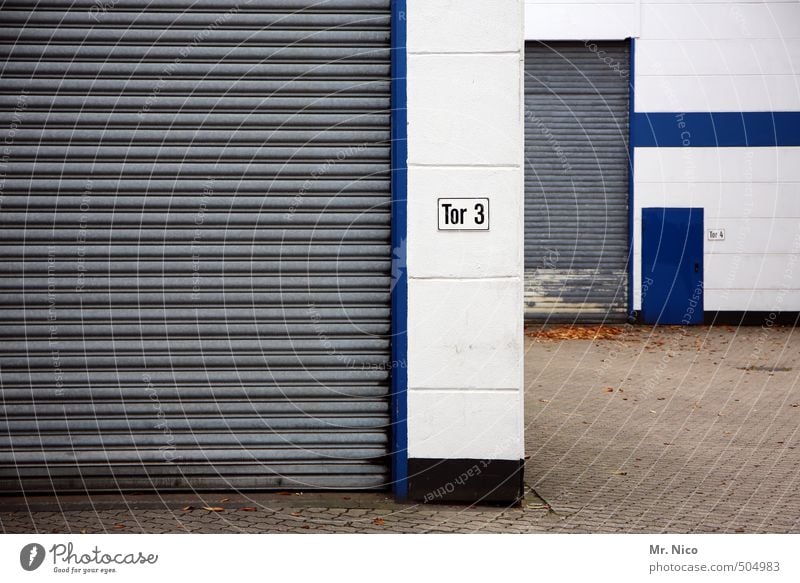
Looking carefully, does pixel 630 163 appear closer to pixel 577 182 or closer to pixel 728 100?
pixel 577 182

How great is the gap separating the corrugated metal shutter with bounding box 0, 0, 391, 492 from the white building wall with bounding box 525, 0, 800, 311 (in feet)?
45.9

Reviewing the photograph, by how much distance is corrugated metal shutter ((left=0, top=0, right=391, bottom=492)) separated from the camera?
640cm

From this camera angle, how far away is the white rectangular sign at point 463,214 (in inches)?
244

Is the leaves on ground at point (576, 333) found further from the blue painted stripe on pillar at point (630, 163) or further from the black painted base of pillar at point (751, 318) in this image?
the black painted base of pillar at point (751, 318)

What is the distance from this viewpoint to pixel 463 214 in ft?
20.3

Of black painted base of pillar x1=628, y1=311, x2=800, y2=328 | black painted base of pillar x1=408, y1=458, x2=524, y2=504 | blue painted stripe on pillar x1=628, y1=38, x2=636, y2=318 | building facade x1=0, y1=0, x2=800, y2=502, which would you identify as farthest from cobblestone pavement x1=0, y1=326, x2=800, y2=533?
blue painted stripe on pillar x1=628, y1=38, x2=636, y2=318

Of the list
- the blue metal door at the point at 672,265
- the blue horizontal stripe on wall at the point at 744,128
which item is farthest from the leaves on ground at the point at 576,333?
the blue horizontal stripe on wall at the point at 744,128

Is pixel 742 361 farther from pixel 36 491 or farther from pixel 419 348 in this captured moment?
pixel 36 491

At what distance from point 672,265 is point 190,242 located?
14693mm

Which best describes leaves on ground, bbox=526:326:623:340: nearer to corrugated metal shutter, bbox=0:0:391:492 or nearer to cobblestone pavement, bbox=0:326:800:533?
cobblestone pavement, bbox=0:326:800:533

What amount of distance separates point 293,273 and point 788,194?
49.7ft

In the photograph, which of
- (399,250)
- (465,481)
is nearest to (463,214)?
(399,250)

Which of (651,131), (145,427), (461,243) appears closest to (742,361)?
(651,131)

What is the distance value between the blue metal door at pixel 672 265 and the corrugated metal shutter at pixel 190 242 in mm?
14070
